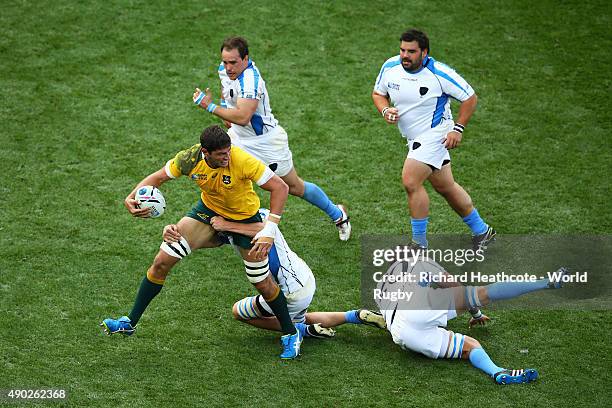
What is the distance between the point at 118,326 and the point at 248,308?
3.20 feet

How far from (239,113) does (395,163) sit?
7.37 ft

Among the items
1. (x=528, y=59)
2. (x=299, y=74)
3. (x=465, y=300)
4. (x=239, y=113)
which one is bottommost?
(x=465, y=300)

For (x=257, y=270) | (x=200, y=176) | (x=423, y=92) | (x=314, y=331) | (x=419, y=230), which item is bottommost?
(x=314, y=331)

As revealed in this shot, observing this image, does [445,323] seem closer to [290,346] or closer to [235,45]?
[290,346]

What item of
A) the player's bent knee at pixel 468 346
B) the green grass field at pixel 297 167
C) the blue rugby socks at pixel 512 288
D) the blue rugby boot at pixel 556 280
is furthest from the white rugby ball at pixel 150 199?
the blue rugby boot at pixel 556 280

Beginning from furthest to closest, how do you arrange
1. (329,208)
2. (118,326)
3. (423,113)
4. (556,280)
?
(329,208), (423,113), (556,280), (118,326)

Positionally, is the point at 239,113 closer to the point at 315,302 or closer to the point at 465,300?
the point at 315,302

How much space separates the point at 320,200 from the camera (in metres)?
8.91

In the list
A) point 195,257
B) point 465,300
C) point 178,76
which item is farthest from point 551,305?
point 178,76

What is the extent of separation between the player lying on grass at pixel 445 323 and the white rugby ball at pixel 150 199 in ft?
5.88

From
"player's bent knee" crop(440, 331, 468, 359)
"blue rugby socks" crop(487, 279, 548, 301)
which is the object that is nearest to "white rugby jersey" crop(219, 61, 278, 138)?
"blue rugby socks" crop(487, 279, 548, 301)

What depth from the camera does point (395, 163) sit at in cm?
999

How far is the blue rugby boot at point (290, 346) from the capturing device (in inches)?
289

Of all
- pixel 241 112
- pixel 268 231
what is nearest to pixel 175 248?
pixel 268 231
